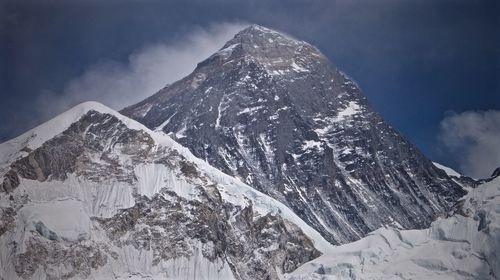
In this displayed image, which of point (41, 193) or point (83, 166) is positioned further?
point (83, 166)

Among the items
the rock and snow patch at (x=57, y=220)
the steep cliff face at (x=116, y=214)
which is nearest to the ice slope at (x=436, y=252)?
the steep cliff face at (x=116, y=214)

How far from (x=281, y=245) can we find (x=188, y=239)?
29330mm

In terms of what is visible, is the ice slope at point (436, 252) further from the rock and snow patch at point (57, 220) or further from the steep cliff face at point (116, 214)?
the rock and snow patch at point (57, 220)

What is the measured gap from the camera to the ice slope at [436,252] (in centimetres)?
14250

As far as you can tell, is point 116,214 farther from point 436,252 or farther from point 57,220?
point 436,252

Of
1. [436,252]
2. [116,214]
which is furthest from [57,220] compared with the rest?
[436,252]

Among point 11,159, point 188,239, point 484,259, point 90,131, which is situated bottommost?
point 484,259

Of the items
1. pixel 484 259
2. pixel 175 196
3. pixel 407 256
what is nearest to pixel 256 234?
pixel 175 196

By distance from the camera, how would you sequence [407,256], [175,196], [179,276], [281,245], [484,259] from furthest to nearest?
[281,245] → [175,196] → [179,276] → [407,256] → [484,259]

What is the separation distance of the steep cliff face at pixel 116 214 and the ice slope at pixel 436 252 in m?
21.6

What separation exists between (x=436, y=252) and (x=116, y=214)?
65853 millimetres

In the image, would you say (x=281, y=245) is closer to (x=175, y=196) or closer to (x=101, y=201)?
(x=175, y=196)

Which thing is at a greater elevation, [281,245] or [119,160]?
[119,160]

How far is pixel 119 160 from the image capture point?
618 feet
